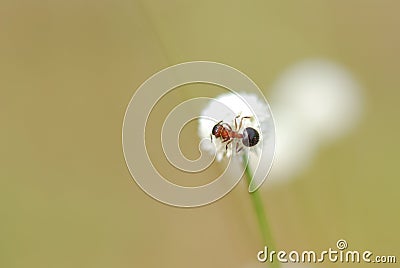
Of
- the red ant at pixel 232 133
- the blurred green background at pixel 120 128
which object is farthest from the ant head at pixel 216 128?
the blurred green background at pixel 120 128

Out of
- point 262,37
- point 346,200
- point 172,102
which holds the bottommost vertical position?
point 346,200

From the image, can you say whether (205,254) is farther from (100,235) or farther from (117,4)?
(117,4)

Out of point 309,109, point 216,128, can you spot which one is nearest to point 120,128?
point 216,128

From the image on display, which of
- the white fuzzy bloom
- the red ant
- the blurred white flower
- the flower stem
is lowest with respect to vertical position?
the flower stem

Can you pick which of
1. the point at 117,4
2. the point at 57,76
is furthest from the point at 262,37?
the point at 57,76

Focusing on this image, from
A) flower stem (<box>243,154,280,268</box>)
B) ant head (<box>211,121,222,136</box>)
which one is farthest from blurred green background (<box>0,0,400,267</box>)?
ant head (<box>211,121,222,136</box>)

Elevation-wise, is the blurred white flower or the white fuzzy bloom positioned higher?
the blurred white flower

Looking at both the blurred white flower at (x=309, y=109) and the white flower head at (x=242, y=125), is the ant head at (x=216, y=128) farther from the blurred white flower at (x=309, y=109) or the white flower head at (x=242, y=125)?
the blurred white flower at (x=309, y=109)

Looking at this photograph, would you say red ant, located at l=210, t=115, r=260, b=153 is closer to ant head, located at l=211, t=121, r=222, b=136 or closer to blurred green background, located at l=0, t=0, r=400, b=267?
ant head, located at l=211, t=121, r=222, b=136
